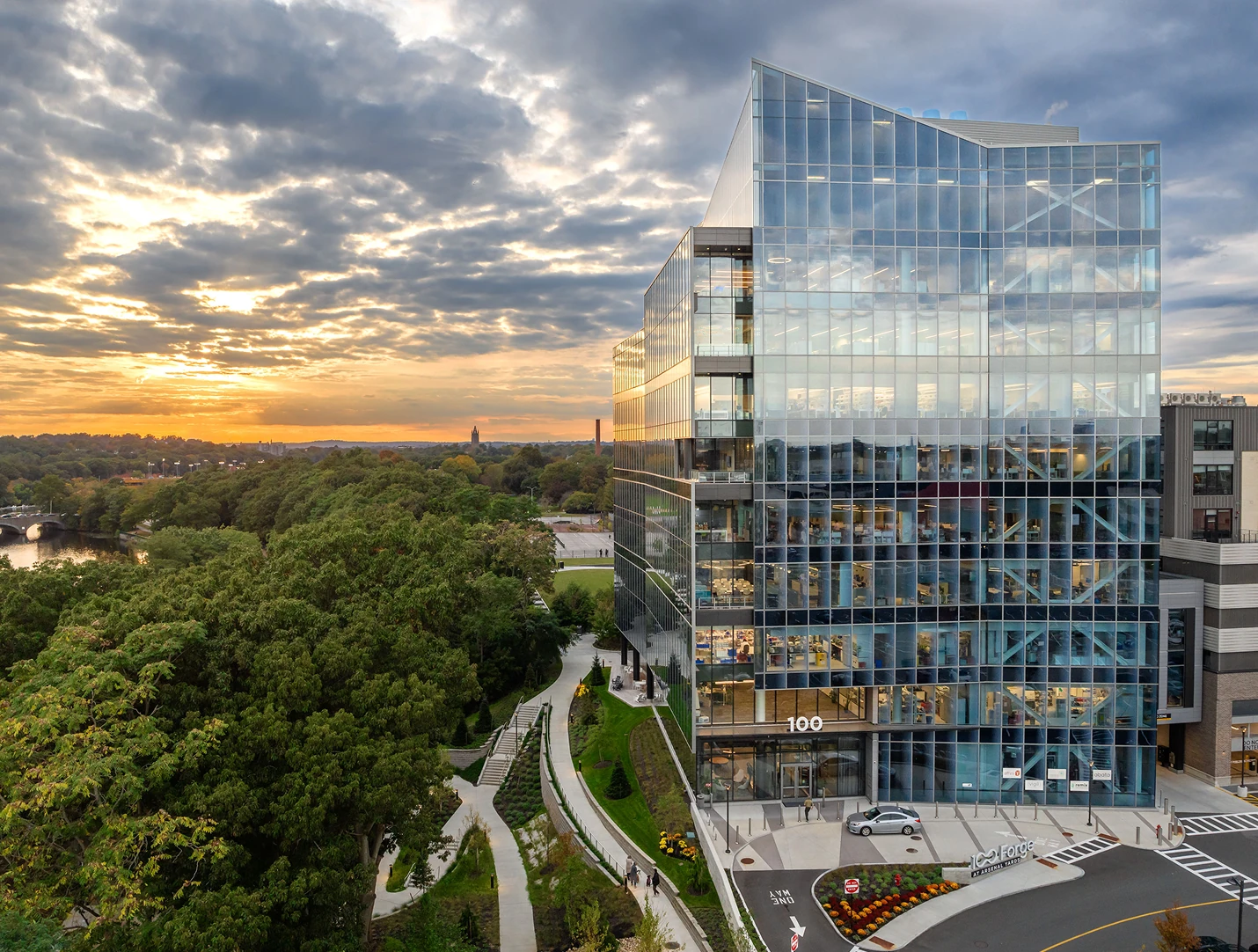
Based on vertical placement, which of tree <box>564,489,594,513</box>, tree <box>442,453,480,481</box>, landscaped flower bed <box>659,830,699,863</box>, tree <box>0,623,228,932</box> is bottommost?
landscaped flower bed <box>659,830,699,863</box>

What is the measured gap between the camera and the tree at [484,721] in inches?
2103

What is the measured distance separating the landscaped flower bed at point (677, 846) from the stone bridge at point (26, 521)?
402ft

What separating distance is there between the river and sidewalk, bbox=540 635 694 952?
68.7 meters

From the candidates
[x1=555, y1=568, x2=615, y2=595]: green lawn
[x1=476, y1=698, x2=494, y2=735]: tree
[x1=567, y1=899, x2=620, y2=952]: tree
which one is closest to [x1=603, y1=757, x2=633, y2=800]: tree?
[x1=567, y1=899, x2=620, y2=952]: tree

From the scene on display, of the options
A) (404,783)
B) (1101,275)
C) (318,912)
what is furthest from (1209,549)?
(318,912)

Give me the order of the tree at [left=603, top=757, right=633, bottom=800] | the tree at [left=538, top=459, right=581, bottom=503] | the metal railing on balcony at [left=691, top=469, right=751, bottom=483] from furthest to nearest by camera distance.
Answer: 1. the tree at [left=538, top=459, right=581, bottom=503]
2. the tree at [left=603, top=757, right=633, bottom=800]
3. the metal railing on balcony at [left=691, top=469, right=751, bottom=483]

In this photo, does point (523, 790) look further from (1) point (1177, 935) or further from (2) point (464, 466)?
(2) point (464, 466)

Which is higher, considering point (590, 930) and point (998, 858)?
point (590, 930)

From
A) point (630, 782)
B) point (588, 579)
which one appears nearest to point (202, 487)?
point (588, 579)

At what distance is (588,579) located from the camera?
3829 inches

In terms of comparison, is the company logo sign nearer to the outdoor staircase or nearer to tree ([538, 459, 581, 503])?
the outdoor staircase

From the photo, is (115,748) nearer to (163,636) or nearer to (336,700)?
(163,636)

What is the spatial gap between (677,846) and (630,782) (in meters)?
8.88

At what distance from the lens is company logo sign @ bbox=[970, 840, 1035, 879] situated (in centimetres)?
3162
